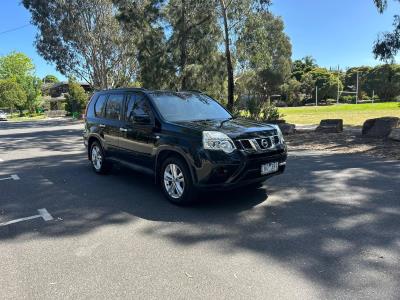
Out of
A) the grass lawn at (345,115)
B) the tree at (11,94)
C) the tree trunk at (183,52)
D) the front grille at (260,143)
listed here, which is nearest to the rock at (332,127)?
the grass lawn at (345,115)

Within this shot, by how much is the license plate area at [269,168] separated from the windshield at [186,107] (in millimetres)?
1358

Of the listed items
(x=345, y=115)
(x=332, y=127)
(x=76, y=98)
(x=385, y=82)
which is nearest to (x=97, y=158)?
(x=332, y=127)

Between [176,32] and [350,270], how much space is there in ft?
62.4

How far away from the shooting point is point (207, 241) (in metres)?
4.35

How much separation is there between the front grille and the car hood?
6cm

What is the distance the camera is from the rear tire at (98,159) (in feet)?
25.9

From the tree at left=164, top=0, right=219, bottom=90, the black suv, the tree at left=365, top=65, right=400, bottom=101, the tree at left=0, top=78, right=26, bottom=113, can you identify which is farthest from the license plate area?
the tree at left=365, top=65, right=400, bottom=101

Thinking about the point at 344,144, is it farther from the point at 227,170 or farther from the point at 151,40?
the point at 151,40

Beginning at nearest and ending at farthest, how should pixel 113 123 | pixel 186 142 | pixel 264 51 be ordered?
pixel 186 142
pixel 113 123
pixel 264 51

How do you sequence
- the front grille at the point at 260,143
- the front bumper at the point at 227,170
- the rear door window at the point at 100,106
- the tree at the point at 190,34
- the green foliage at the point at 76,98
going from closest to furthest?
the front bumper at the point at 227,170, the front grille at the point at 260,143, the rear door window at the point at 100,106, the tree at the point at 190,34, the green foliage at the point at 76,98

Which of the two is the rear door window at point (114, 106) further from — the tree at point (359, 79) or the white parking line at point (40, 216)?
the tree at point (359, 79)

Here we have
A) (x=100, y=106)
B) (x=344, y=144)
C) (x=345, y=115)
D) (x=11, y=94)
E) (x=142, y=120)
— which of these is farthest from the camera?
(x=11, y=94)

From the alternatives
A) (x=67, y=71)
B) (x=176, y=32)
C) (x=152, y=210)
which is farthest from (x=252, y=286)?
(x=67, y=71)

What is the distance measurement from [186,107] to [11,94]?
195 feet
